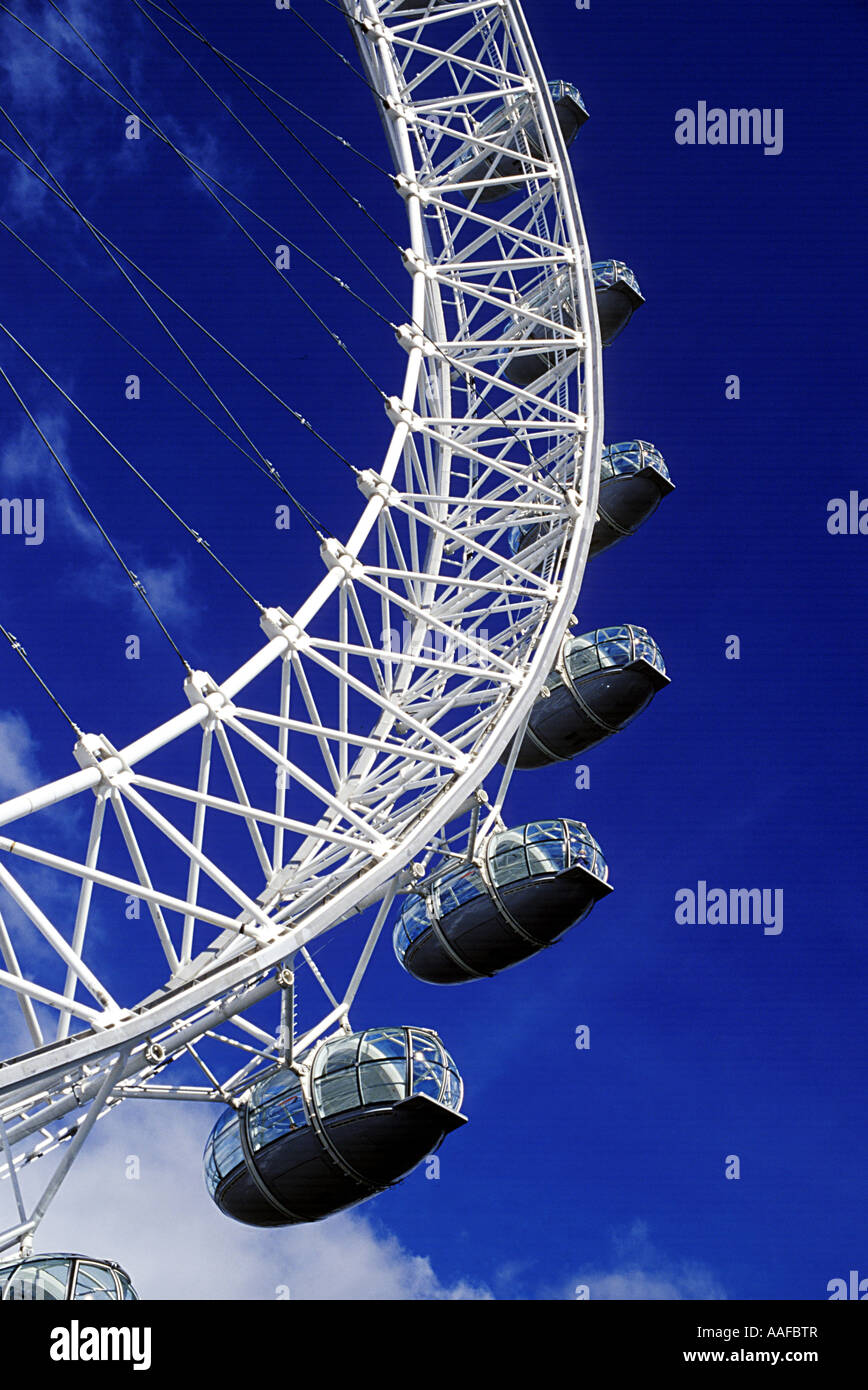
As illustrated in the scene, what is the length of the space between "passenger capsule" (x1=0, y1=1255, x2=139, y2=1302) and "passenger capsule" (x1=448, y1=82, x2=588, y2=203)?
69.7 ft

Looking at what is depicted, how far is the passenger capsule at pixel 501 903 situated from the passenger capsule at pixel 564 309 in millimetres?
9835

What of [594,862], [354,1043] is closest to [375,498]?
[594,862]

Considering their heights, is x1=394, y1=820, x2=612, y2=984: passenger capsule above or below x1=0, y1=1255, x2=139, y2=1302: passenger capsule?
above

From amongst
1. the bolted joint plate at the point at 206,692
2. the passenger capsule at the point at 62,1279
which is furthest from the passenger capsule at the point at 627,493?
the passenger capsule at the point at 62,1279

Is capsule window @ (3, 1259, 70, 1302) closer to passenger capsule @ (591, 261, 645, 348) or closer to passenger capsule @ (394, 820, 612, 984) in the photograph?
passenger capsule @ (394, 820, 612, 984)

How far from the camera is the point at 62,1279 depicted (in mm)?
16562

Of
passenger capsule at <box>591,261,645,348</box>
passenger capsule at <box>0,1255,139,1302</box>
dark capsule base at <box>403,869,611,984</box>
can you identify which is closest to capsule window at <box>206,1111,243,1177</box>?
passenger capsule at <box>0,1255,139,1302</box>

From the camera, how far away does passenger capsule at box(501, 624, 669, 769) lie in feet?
89.0

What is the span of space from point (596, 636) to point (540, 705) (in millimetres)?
1830

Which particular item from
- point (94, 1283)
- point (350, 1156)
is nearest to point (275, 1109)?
point (350, 1156)

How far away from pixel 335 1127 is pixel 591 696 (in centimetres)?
1044
